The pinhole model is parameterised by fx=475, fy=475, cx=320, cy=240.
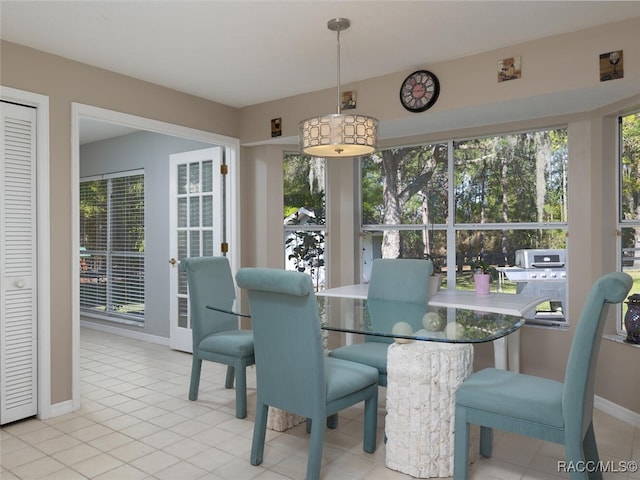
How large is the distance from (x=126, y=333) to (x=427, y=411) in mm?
4407

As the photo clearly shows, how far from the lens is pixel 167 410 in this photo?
10.6ft

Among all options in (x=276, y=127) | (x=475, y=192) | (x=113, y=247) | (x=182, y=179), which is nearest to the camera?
(x=475, y=192)

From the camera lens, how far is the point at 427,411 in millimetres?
2316

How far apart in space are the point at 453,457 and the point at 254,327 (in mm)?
1152

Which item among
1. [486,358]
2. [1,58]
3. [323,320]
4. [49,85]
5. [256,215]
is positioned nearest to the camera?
[323,320]

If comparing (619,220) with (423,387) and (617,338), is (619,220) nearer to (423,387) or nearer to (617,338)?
(617,338)

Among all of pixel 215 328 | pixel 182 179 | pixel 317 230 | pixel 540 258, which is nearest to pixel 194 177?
pixel 182 179

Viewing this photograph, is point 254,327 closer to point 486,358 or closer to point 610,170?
point 486,358

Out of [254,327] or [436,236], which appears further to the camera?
[436,236]

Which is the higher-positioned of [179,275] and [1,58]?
[1,58]

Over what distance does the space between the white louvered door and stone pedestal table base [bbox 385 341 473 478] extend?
2386mm

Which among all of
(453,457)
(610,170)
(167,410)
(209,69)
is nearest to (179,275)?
(167,410)

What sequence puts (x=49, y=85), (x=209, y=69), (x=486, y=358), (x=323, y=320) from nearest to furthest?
(x=323, y=320)
(x=49, y=85)
(x=209, y=69)
(x=486, y=358)

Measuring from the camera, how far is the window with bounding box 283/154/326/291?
465 cm
